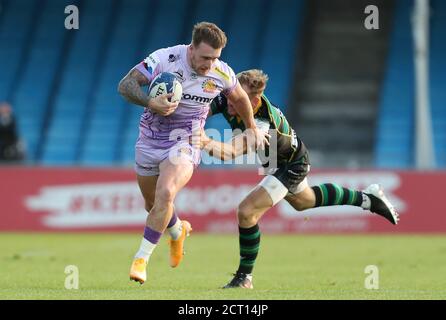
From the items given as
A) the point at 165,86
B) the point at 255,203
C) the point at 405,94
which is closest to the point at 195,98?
the point at 165,86

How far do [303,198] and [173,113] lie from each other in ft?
6.44

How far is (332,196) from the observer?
1108 cm

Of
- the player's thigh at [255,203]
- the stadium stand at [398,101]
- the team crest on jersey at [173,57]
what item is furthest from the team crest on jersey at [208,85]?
the stadium stand at [398,101]

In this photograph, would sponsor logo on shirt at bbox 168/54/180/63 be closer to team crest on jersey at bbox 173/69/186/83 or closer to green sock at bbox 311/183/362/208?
team crest on jersey at bbox 173/69/186/83

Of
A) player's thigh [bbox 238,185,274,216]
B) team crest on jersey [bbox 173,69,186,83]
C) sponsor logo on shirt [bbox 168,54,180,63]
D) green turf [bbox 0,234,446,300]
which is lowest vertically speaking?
green turf [bbox 0,234,446,300]

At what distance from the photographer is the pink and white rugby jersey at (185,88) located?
31.3ft

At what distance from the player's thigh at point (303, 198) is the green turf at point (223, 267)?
0.77 m

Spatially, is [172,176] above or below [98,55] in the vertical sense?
below

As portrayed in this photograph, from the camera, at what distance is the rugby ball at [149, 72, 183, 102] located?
9156mm

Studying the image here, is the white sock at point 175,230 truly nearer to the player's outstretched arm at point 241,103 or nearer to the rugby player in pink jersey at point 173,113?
the rugby player in pink jersey at point 173,113

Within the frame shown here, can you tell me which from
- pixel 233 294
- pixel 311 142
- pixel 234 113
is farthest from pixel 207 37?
pixel 311 142

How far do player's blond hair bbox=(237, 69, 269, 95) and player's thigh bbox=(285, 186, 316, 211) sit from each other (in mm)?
1354

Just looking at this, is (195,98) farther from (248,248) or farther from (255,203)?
(248,248)

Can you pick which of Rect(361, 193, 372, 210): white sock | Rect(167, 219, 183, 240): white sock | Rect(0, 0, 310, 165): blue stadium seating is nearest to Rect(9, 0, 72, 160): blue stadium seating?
Rect(0, 0, 310, 165): blue stadium seating
